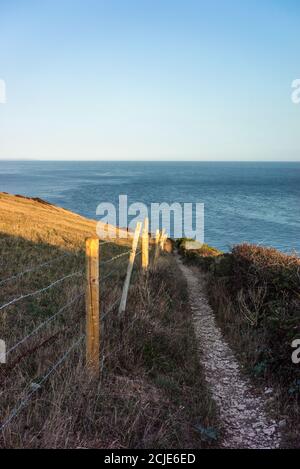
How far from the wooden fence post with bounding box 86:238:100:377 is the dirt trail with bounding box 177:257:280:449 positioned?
1.84m

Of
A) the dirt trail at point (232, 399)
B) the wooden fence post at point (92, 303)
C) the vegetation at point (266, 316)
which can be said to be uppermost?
the wooden fence post at point (92, 303)

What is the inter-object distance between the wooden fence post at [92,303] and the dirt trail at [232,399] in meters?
1.84

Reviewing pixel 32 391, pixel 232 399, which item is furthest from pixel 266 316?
pixel 32 391

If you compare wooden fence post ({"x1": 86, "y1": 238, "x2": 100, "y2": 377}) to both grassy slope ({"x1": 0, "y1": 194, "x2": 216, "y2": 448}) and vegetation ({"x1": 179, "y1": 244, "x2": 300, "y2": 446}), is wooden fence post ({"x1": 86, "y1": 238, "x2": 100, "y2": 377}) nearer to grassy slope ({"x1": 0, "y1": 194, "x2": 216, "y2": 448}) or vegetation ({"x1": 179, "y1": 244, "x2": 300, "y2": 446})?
grassy slope ({"x1": 0, "y1": 194, "x2": 216, "y2": 448})

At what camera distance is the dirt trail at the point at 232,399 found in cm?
548

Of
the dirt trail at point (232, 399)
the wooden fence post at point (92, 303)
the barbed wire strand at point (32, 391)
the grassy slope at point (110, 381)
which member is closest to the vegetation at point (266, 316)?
the dirt trail at point (232, 399)

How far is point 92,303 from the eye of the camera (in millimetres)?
5590

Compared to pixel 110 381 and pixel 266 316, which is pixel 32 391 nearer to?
pixel 110 381

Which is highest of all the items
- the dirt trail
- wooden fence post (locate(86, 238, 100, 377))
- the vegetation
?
wooden fence post (locate(86, 238, 100, 377))

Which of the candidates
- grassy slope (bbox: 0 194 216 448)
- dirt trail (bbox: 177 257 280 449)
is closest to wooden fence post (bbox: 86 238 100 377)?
grassy slope (bbox: 0 194 216 448)

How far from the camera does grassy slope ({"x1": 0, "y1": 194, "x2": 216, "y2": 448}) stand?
462cm

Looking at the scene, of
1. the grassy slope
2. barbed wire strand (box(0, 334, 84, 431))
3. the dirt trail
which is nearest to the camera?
barbed wire strand (box(0, 334, 84, 431))

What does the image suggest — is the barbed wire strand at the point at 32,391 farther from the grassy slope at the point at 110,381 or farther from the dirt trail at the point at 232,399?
the dirt trail at the point at 232,399

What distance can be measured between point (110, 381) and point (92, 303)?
100 centimetres
